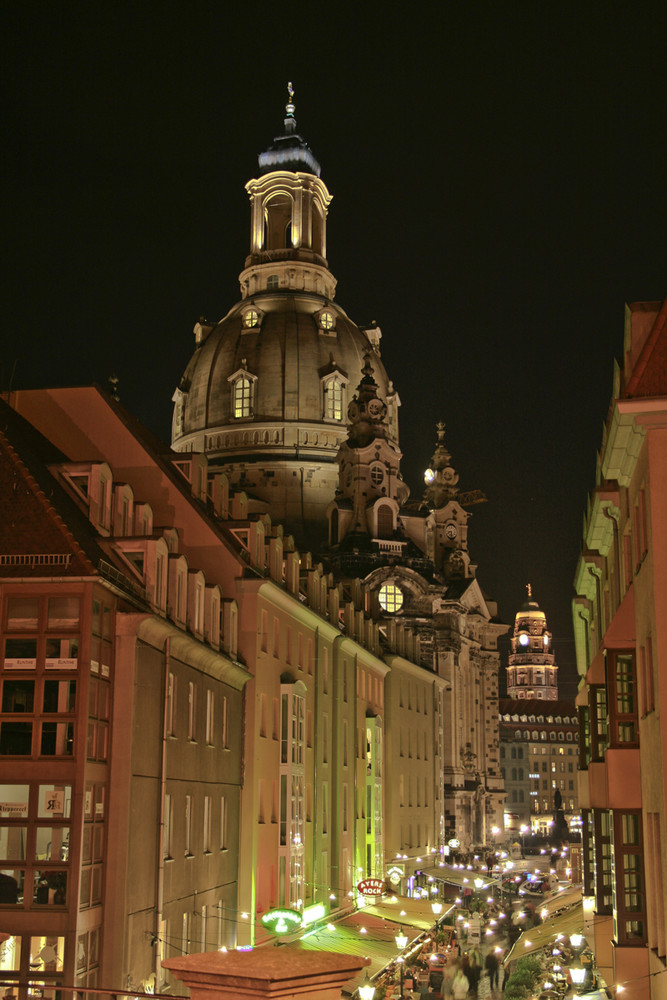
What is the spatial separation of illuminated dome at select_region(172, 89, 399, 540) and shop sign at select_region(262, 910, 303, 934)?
6714 cm

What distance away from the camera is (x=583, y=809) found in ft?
113

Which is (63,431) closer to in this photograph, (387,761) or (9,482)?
(9,482)

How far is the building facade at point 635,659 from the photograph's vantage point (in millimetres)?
19625

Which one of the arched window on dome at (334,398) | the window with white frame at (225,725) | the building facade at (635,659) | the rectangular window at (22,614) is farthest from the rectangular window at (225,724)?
the arched window on dome at (334,398)

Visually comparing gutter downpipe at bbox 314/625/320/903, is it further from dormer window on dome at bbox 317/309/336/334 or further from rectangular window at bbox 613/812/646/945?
dormer window on dome at bbox 317/309/336/334

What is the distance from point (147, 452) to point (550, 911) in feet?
94.0

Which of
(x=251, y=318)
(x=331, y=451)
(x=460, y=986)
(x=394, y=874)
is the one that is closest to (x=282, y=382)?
(x=331, y=451)

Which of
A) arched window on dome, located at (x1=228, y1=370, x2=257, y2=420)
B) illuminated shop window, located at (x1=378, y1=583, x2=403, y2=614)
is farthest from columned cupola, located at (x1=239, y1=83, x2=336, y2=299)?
illuminated shop window, located at (x1=378, y1=583, x2=403, y2=614)

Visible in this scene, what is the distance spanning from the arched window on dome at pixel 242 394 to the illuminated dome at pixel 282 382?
0.09 m

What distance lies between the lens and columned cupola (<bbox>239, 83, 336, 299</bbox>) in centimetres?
12150

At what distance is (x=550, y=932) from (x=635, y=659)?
21.9 meters

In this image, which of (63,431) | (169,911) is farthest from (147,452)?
(169,911)

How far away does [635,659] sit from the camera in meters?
23.4

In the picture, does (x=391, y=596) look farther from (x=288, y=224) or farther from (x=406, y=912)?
(x=406, y=912)
